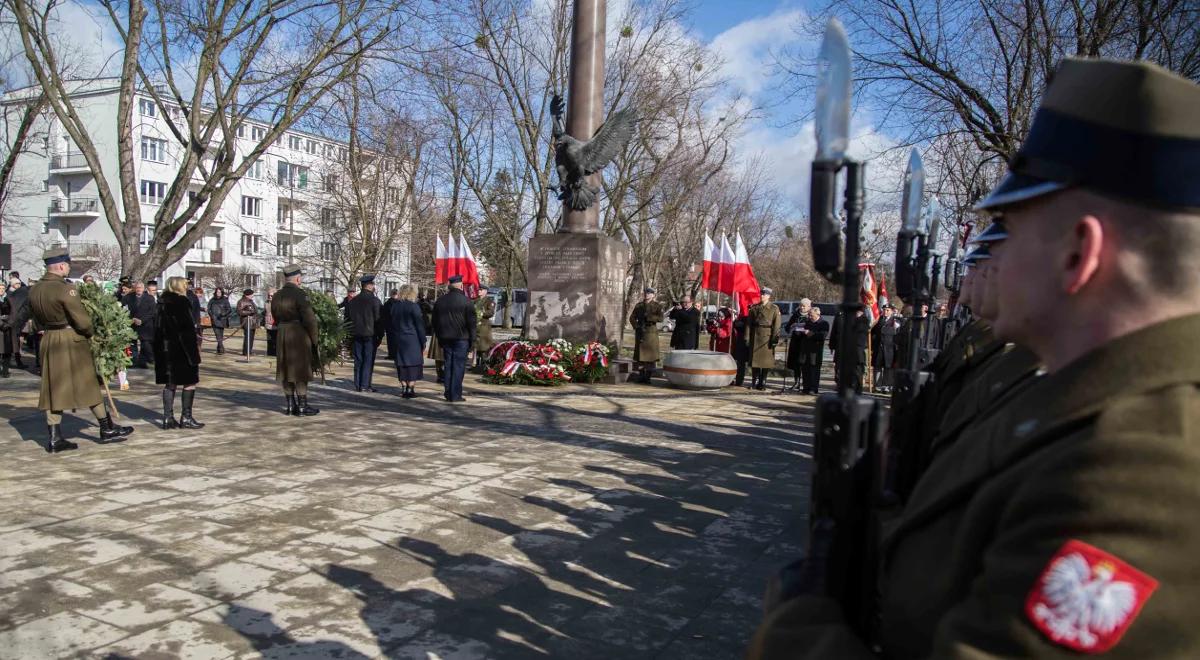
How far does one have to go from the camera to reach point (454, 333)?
1257 cm

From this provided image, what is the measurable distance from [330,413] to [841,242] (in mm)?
10511

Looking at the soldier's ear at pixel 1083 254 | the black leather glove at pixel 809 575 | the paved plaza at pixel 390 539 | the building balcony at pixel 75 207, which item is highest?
the building balcony at pixel 75 207

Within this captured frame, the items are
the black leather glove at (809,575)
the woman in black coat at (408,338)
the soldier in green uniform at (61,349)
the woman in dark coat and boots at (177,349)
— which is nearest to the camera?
the black leather glove at (809,575)

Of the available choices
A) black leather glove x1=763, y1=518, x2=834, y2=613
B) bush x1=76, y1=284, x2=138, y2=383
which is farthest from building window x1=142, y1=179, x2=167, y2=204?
black leather glove x1=763, y1=518, x2=834, y2=613

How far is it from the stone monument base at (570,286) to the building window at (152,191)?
51543mm

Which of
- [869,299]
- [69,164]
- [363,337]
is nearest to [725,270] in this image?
[869,299]

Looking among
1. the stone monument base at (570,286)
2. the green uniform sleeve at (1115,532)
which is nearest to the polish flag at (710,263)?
the stone monument base at (570,286)

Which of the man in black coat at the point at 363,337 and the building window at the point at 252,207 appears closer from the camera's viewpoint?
the man in black coat at the point at 363,337

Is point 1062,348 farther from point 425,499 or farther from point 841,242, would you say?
point 425,499

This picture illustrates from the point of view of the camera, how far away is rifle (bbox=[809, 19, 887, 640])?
1.50 m

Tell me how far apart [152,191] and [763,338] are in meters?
56.8

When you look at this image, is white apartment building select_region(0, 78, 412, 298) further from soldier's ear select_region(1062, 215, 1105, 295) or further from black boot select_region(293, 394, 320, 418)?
soldier's ear select_region(1062, 215, 1105, 295)

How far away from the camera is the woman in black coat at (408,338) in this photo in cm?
1314

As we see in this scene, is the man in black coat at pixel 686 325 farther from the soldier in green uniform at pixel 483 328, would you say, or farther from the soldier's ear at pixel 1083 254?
the soldier's ear at pixel 1083 254
